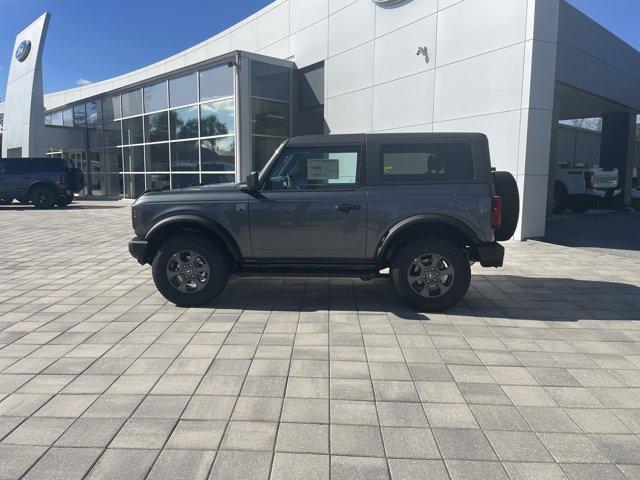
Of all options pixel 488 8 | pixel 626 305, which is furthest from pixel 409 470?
pixel 488 8

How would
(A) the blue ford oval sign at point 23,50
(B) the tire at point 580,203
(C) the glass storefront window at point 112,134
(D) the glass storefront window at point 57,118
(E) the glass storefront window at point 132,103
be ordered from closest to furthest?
(B) the tire at point 580,203 < (E) the glass storefront window at point 132,103 < (C) the glass storefront window at point 112,134 < (A) the blue ford oval sign at point 23,50 < (D) the glass storefront window at point 57,118

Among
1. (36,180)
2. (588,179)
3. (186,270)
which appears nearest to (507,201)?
(186,270)

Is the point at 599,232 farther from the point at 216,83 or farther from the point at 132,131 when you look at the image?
the point at 132,131

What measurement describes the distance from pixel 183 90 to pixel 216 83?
2236 mm

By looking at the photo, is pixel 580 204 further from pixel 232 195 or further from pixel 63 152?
pixel 63 152

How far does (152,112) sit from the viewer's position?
19.5 metres

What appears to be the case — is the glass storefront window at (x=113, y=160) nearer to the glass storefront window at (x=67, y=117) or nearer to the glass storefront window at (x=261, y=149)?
the glass storefront window at (x=67, y=117)

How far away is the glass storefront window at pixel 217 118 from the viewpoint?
15.6 m

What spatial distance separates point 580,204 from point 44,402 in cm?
1593

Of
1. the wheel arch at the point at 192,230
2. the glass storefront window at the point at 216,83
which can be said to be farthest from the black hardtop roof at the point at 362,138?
the glass storefront window at the point at 216,83

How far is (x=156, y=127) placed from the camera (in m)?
19.2

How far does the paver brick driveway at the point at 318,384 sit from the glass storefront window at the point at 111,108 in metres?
18.3

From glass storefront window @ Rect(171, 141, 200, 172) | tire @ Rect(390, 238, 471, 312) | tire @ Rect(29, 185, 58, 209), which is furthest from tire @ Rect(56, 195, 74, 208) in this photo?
tire @ Rect(390, 238, 471, 312)

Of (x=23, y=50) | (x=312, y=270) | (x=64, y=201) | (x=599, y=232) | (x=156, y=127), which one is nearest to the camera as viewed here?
(x=312, y=270)
